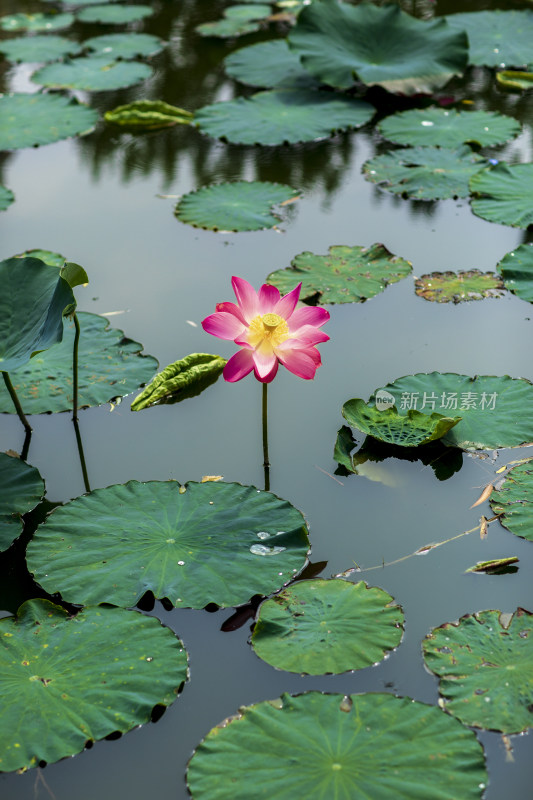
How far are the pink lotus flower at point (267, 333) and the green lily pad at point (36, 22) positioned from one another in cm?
450

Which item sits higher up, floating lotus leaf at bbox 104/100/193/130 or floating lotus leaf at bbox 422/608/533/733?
floating lotus leaf at bbox 104/100/193/130

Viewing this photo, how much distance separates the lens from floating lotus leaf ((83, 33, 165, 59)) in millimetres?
4980

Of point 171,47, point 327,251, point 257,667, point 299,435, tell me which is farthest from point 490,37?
point 257,667

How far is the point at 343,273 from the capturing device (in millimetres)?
2832

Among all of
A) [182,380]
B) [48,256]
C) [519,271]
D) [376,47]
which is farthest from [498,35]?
[182,380]

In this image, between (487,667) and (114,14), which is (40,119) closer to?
(114,14)

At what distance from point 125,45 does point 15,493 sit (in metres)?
3.94

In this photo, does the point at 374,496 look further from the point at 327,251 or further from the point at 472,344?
the point at 327,251

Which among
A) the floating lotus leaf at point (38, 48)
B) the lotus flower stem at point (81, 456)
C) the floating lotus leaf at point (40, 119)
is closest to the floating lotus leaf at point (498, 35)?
the floating lotus leaf at point (40, 119)

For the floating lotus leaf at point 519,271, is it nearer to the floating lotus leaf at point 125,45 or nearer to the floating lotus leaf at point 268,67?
the floating lotus leaf at point 268,67

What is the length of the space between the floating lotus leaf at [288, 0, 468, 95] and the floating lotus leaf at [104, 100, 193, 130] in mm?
690

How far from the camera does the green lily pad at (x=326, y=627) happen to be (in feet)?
5.09

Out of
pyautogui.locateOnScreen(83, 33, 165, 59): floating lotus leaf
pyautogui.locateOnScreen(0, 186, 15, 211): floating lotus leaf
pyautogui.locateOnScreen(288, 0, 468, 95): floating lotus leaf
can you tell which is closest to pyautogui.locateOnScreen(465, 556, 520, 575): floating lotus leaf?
pyautogui.locateOnScreen(0, 186, 15, 211): floating lotus leaf

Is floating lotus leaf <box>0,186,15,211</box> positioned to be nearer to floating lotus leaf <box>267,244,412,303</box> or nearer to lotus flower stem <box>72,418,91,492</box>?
floating lotus leaf <box>267,244,412,303</box>
